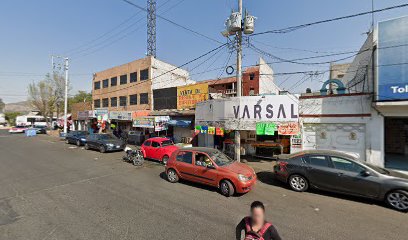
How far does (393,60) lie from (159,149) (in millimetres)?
13078

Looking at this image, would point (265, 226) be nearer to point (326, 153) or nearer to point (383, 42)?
point (326, 153)

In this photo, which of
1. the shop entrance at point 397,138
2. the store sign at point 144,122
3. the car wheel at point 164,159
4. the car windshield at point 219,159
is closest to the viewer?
the car windshield at point 219,159

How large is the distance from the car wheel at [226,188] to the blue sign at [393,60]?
28.4ft

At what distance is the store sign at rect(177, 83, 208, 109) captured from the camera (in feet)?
60.1

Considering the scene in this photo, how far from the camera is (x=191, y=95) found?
62.5 ft

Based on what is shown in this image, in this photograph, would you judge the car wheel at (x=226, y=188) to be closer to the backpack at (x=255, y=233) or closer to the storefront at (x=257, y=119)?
the backpack at (x=255, y=233)

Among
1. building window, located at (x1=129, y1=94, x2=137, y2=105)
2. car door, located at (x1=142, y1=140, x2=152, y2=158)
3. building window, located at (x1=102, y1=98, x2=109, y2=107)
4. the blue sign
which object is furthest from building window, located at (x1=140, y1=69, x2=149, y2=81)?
the blue sign

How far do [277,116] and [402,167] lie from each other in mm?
6924

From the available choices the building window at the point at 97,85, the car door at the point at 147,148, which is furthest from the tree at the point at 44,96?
the car door at the point at 147,148

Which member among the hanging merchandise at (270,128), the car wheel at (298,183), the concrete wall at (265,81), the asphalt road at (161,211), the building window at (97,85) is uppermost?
the building window at (97,85)

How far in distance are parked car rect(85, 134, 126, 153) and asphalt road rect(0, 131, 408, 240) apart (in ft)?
22.5

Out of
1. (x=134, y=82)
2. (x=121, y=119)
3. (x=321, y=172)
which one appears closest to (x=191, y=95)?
(x=121, y=119)

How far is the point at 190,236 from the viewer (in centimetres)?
421

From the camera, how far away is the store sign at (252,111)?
10.5m
